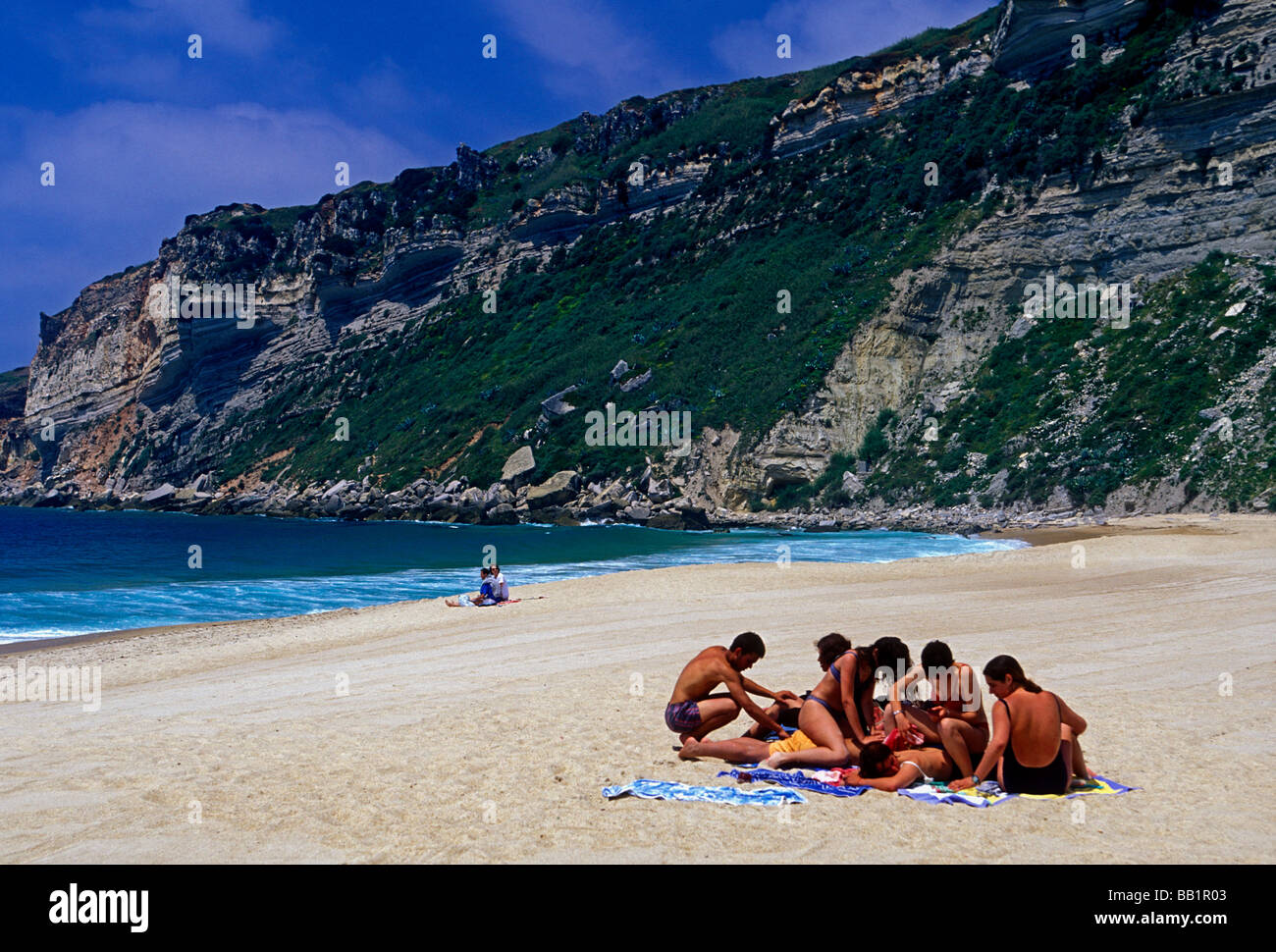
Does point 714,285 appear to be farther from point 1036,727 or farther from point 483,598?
point 1036,727

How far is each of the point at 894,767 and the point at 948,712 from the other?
555 millimetres

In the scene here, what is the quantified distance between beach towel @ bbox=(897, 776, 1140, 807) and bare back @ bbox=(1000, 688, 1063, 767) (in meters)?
0.23

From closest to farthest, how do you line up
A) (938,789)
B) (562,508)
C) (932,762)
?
(938,789) → (932,762) → (562,508)

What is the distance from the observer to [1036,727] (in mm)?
5832

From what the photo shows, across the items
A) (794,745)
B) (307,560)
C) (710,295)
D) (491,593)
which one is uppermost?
(710,295)

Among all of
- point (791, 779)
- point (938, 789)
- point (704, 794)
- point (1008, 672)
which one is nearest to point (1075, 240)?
point (1008, 672)

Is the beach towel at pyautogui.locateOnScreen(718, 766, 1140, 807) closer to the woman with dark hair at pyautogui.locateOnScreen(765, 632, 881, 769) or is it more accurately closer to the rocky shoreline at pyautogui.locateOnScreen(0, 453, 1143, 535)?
the woman with dark hair at pyautogui.locateOnScreen(765, 632, 881, 769)

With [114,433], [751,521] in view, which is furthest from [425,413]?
[114,433]

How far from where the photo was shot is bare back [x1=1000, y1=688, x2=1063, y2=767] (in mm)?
5809

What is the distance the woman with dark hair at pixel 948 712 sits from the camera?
613cm

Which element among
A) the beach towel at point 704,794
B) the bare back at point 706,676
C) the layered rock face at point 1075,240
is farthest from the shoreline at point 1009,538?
the layered rock face at point 1075,240

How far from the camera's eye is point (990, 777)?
20.1 feet
